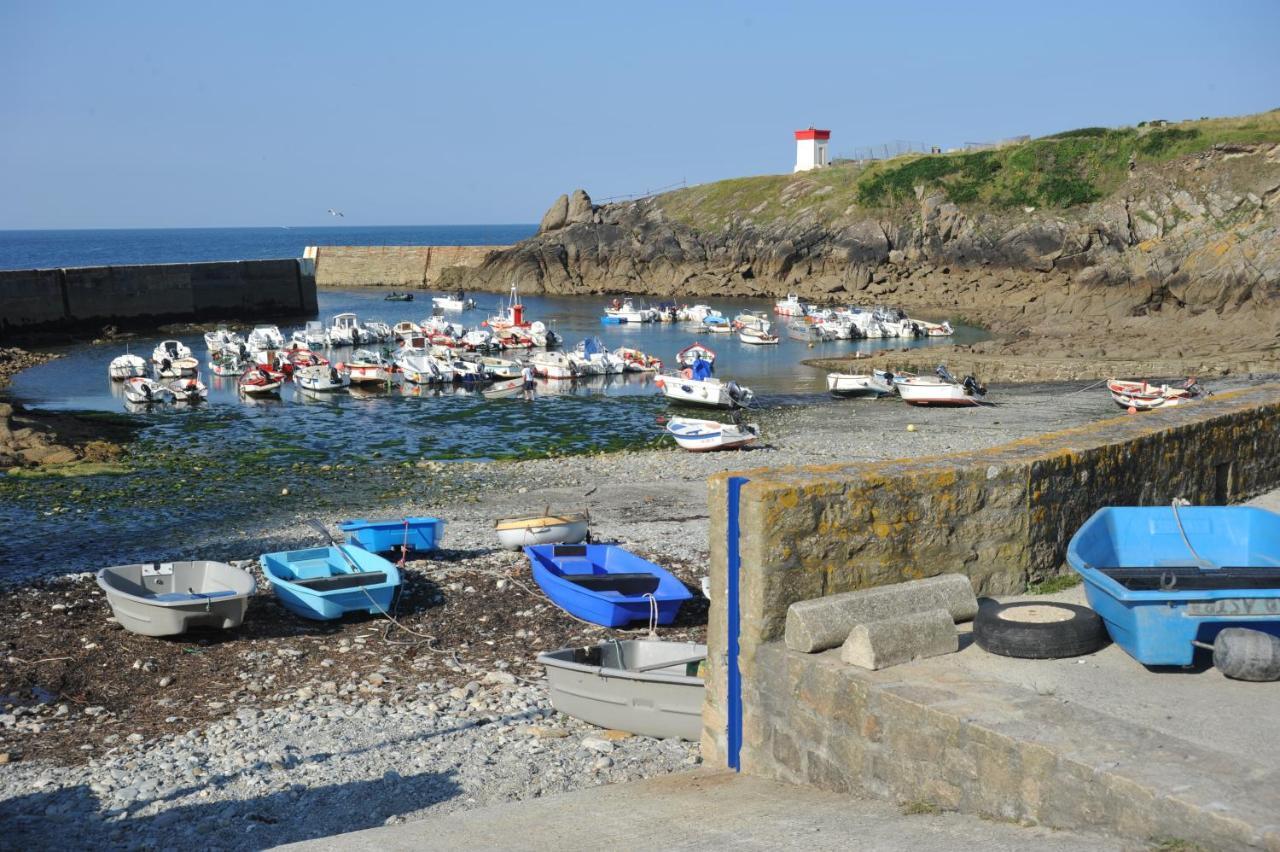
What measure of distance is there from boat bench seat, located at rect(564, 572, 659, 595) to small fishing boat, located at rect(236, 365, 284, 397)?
26.5 meters

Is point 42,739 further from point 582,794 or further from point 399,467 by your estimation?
point 399,467

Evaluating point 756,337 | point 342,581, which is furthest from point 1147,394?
point 756,337

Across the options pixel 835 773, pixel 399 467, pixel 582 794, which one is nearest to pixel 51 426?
pixel 399 467

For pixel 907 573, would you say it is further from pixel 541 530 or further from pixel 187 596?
pixel 541 530

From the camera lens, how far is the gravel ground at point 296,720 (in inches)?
333

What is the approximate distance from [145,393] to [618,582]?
26794 mm

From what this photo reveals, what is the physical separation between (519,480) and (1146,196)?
180ft

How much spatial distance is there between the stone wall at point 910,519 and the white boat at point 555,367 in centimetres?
3338

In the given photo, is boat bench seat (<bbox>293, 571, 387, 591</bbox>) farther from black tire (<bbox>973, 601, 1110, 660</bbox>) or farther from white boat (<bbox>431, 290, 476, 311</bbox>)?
white boat (<bbox>431, 290, 476, 311</bbox>)

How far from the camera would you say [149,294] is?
60406 millimetres

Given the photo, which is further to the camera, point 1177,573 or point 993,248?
point 993,248

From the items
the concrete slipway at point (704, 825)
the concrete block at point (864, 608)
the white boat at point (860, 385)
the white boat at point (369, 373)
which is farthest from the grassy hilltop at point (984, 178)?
the concrete slipway at point (704, 825)

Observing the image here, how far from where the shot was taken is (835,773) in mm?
6309

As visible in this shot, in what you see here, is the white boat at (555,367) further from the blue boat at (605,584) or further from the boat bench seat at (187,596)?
the boat bench seat at (187,596)
